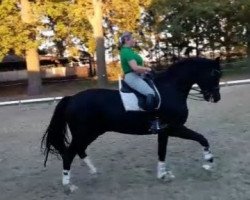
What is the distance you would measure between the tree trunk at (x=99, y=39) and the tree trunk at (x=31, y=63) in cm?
342

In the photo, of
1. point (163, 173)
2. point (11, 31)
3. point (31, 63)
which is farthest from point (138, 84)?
point (31, 63)

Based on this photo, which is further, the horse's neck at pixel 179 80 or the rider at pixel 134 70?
the horse's neck at pixel 179 80

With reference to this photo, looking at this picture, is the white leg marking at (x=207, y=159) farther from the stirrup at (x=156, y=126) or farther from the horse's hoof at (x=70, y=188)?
the horse's hoof at (x=70, y=188)

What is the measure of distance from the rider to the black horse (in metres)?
0.20

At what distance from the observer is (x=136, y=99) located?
23.6 feet

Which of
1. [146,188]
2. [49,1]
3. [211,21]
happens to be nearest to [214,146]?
[146,188]

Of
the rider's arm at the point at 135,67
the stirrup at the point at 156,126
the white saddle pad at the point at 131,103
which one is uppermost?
the rider's arm at the point at 135,67

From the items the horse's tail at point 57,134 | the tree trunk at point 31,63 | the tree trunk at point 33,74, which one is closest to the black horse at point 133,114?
the horse's tail at point 57,134

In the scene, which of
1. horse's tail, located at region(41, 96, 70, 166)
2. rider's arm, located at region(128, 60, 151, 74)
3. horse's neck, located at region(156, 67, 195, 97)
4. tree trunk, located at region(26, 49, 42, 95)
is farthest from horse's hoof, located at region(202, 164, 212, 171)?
tree trunk, located at region(26, 49, 42, 95)

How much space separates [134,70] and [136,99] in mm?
444

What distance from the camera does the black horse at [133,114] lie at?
23.8 ft

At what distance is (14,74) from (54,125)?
37.8 metres

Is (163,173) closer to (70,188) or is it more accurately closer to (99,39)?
(70,188)

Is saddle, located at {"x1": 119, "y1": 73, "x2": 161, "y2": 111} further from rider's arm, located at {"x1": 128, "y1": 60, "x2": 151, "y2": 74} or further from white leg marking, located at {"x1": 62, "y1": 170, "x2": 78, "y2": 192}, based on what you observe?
white leg marking, located at {"x1": 62, "y1": 170, "x2": 78, "y2": 192}
